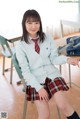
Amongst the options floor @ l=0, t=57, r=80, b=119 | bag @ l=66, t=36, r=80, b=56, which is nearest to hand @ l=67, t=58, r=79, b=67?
bag @ l=66, t=36, r=80, b=56

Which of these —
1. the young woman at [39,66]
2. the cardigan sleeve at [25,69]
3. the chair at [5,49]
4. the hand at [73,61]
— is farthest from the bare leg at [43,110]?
the chair at [5,49]

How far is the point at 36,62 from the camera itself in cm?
152

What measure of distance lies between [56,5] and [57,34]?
601 millimetres

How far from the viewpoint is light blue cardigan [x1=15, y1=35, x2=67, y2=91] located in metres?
1.46

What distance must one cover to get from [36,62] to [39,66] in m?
0.03

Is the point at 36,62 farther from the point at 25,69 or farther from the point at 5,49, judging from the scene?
the point at 5,49

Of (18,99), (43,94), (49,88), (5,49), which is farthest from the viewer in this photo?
(5,49)

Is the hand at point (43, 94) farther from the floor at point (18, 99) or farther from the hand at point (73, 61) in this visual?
the floor at point (18, 99)

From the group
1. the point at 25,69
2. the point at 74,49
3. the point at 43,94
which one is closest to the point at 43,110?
the point at 43,94

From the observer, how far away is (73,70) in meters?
3.09

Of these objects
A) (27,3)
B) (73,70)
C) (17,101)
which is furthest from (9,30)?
(17,101)

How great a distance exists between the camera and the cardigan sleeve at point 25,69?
143 centimetres

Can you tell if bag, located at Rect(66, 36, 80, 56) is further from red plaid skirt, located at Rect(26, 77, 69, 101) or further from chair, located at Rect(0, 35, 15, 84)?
chair, located at Rect(0, 35, 15, 84)

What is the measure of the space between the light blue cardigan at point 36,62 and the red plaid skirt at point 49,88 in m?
0.03
